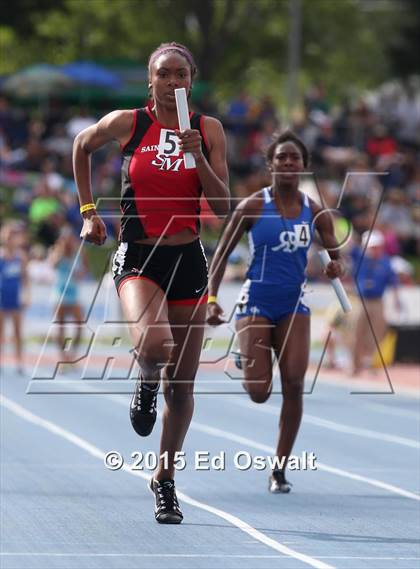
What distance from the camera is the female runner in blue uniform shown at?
9703 millimetres

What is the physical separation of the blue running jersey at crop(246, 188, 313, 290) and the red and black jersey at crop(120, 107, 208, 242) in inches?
72.0

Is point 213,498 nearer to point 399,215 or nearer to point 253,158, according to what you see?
point 399,215

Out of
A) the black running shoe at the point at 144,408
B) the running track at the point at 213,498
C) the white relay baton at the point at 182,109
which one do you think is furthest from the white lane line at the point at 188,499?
the white relay baton at the point at 182,109

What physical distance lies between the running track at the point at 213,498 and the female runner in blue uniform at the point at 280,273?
64 centimetres

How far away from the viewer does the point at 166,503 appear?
8.29 meters

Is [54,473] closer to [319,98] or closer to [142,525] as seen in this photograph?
[142,525]

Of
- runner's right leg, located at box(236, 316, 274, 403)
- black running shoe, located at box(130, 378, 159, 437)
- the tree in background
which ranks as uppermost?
the tree in background

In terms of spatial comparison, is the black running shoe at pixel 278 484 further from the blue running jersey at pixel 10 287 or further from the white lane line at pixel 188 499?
the blue running jersey at pixel 10 287

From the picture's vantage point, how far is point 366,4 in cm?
6675

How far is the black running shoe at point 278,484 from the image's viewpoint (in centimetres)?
973

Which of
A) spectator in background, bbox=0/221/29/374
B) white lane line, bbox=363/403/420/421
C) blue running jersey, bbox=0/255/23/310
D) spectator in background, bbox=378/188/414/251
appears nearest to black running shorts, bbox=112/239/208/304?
white lane line, bbox=363/403/420/421

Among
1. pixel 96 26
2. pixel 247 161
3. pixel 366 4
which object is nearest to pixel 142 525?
pixel 247 161

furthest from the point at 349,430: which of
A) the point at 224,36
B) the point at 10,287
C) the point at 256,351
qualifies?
the point at 224,36

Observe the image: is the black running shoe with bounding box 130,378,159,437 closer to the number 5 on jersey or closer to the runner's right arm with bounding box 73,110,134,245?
the runner's right arm with bounding box 73,110,134,245
